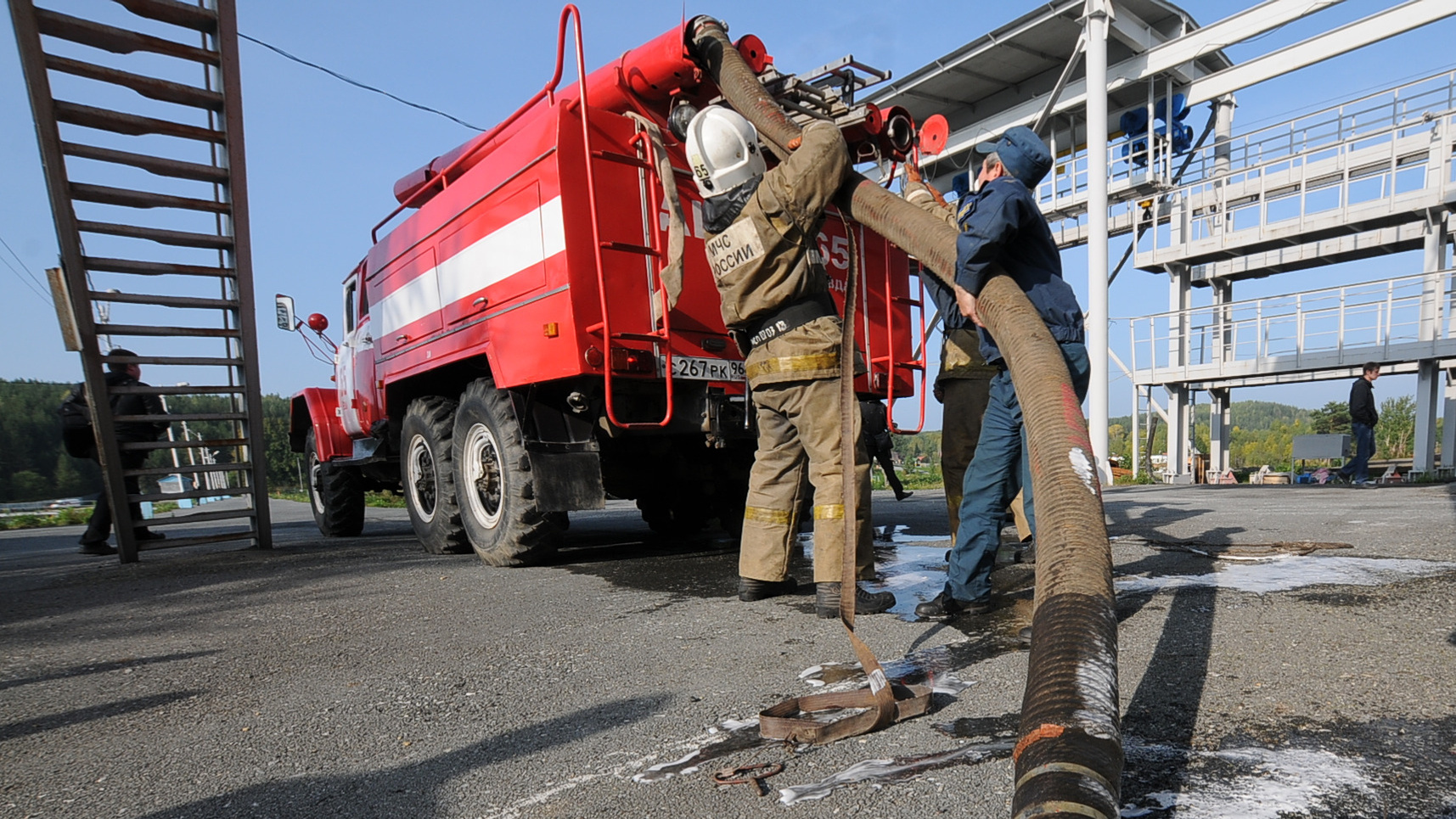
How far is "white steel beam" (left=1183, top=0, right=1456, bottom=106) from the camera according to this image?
39.0ft

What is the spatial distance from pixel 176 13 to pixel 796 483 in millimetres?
6005

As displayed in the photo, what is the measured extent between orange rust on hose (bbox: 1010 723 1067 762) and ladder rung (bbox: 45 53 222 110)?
23.4 ft

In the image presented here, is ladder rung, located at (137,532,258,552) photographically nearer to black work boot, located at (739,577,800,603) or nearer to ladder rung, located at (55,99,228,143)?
ladder rung, located at (55,99,228,143)

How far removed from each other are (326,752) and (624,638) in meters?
1.17

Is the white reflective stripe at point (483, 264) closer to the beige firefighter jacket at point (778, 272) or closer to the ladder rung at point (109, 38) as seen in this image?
the beige firefighter jacket at point (778, 272)

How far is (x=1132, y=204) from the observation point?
16.2 meters

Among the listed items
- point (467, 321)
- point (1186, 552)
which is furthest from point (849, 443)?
point (467, 321)

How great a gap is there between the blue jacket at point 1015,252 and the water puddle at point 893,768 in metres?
1.21

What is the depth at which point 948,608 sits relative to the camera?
3002mm

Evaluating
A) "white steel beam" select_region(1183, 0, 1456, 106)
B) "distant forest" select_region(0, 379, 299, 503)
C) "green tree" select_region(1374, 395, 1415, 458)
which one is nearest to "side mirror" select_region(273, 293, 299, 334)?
"white steel beam" select_region(1183, 0, 1456, 106)

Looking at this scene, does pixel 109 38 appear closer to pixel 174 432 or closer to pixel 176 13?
pixel 176 13

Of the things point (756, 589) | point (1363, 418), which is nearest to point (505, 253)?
point (756, 589)

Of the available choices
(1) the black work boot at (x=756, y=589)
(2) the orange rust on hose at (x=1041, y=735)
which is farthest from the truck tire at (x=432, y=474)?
(2) the orange rust on hose at (x=1041, y=735)

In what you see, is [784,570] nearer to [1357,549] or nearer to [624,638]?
[624,638]
